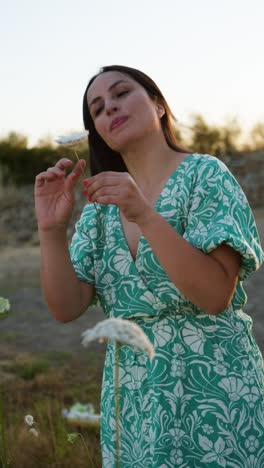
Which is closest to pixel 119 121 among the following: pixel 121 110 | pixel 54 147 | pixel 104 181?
pixel 121 110

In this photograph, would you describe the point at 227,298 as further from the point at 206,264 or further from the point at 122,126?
the point at 122,126

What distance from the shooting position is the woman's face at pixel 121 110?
223 centimetres

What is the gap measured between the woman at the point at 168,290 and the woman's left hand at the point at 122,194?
7 cm

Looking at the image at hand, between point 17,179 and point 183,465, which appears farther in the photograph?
point 17,179

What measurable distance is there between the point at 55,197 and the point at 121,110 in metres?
0.28

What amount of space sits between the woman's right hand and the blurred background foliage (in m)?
10.9

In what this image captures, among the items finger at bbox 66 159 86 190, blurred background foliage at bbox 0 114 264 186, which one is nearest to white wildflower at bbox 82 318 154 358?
finger at bbox 66 159 86 190

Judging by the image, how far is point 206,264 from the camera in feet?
6.55

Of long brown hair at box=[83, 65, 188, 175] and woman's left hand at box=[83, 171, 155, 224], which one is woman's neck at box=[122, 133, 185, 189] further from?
woman's left hand at box=[83, 171, 155, 224]

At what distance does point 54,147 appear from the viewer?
61.3 feet

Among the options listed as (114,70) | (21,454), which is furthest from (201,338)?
(21,454)

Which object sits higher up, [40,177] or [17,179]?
[40,177]

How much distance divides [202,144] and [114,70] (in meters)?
13.9

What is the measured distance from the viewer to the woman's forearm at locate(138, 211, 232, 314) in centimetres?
194
